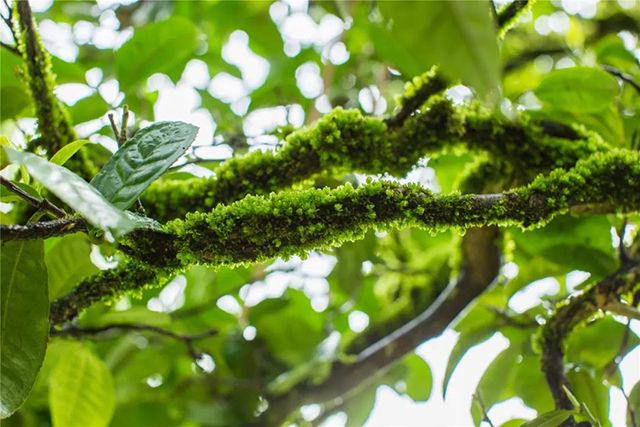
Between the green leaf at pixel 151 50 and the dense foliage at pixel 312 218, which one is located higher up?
the green leaf at pixel 151 50

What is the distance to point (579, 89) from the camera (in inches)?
34.2

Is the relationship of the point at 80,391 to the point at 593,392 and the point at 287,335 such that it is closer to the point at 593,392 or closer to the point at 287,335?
the point at 287,335

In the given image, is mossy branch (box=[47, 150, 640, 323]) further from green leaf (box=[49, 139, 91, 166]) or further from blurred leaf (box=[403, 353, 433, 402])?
blurred leaf (box=[403, 353, 433, 402])

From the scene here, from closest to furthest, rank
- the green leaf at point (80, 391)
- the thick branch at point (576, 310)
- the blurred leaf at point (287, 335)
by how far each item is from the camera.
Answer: the thick branch at point (576, 310), the green leaf at point (80, 391), the blurred leaf at point (287, 335)

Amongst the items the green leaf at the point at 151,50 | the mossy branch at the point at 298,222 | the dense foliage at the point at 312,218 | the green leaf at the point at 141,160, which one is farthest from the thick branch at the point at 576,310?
the green leaf at the point at 151,50

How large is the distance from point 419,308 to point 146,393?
0.68 m

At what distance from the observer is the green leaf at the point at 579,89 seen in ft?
2.78

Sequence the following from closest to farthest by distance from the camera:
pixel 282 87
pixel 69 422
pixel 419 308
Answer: pixel 69 422 → pixel 419 308 → pixel 282 87

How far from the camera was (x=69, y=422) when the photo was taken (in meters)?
0.92

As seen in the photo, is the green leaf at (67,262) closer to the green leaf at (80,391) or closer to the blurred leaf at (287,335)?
the green leaf at (80,391)

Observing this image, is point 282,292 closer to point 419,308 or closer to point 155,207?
point 419,308

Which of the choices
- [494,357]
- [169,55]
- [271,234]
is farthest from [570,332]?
[169,55]

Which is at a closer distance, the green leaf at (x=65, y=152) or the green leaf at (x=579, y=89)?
the green leaf at (x=65, y=152)

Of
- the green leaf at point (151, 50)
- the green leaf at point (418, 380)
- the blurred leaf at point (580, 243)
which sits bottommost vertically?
the green leaf at point (418, 380)
